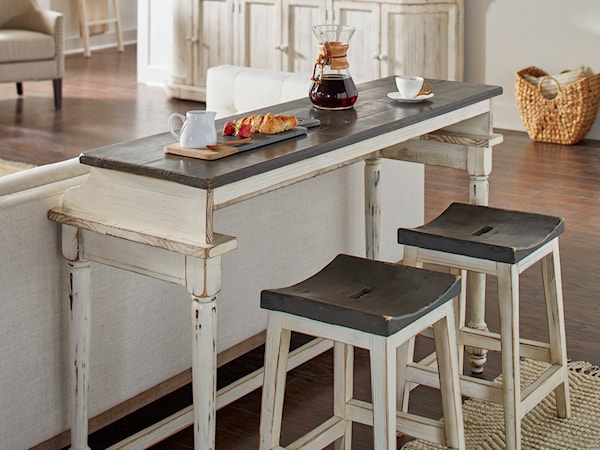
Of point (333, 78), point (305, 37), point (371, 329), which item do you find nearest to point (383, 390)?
point (371, 329)

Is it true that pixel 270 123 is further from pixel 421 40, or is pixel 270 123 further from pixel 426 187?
pixel 421 40

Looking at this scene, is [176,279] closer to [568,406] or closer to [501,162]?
[568,406]

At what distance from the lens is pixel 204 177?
1.89 m

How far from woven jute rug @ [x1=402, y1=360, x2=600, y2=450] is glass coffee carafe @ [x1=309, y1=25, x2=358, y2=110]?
2.90ft

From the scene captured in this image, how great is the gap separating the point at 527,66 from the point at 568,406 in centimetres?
394

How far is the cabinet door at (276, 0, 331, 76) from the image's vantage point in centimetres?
662

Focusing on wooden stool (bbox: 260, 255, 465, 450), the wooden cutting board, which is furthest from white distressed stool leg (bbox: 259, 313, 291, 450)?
the wooden cutting board

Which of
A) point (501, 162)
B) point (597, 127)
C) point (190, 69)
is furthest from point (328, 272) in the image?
point (190, 69)

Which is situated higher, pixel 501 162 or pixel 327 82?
pixel 327 82

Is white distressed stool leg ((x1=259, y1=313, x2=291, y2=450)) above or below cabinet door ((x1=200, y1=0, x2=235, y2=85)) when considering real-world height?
below

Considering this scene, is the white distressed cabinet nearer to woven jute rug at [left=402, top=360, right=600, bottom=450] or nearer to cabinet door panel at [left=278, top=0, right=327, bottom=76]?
cabinet door panel at [left=278, top=0, right=327, bottom=76]

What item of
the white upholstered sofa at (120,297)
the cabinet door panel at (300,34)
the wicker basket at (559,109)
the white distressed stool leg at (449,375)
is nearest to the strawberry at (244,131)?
the white upholstered sofa at (120,297)

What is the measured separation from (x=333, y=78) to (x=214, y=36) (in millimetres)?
4695

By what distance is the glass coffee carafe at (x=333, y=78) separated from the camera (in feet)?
8.48
